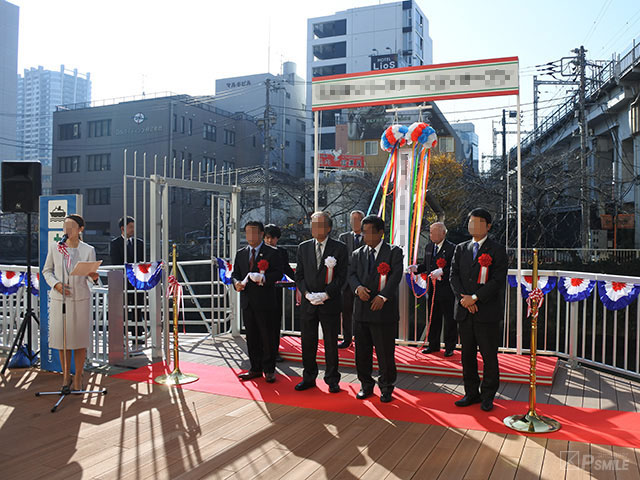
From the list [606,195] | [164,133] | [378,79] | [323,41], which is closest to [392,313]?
[378,79]

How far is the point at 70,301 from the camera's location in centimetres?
505

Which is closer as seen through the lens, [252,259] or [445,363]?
[252,259]

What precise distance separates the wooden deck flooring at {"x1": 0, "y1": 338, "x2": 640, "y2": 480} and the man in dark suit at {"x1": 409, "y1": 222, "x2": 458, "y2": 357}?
41.6 inches

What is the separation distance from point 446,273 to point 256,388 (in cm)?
239

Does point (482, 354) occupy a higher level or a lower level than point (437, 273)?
lower

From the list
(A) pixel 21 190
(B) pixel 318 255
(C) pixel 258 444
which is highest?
(A) pixel 21 190

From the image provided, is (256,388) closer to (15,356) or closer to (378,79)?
(15,356)

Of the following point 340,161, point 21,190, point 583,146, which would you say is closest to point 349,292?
point 21,190

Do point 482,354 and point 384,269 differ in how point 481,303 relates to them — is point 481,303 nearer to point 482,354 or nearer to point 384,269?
point 482,354

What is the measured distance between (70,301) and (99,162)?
36498 millimetres

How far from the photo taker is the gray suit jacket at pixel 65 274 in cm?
507

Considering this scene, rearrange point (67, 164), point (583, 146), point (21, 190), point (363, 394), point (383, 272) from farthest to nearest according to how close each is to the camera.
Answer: point (67, 164)
point (583, 146)
point (21, 190)
point (363, 394)
point (383, 272)

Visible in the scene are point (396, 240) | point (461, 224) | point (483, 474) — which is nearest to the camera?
point (483, 474)

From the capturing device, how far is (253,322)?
557 cm
